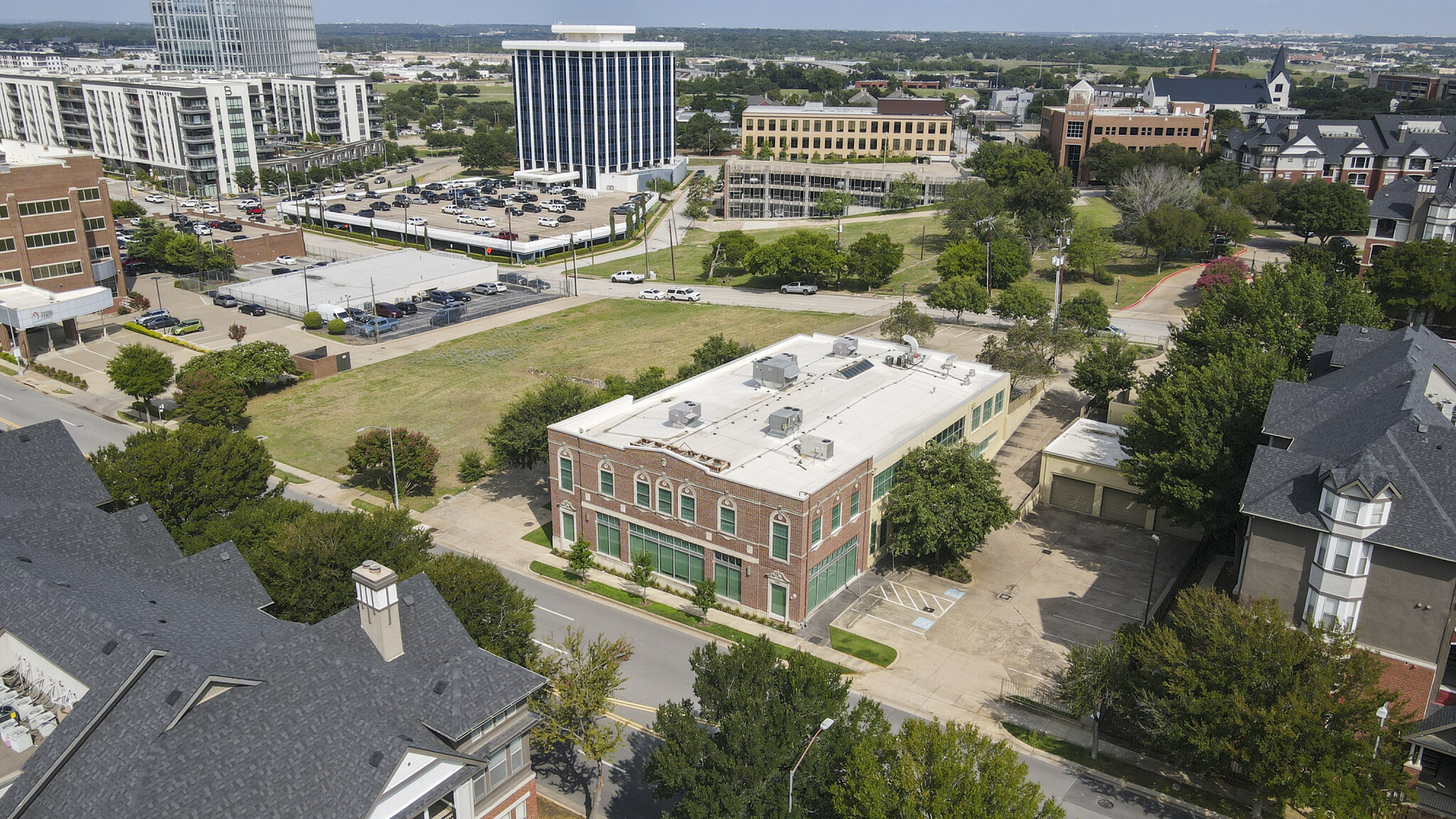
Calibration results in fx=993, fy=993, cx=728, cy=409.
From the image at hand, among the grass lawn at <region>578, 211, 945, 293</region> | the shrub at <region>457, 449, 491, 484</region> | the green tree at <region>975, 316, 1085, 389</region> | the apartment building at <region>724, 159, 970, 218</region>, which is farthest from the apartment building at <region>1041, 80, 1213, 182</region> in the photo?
the shrub at <region>457, 449, 491, 484</region>

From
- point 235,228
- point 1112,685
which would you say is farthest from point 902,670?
point 235,228

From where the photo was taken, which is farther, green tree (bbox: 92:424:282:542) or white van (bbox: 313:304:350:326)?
white van (bbox: 313:304:350:326)

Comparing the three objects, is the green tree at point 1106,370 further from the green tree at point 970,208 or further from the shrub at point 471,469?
the green tree at point 970,208

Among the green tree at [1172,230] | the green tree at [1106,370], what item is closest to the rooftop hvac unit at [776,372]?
the green tree at [1106,370]

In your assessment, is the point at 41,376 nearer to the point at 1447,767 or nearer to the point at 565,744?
the point at 565,744

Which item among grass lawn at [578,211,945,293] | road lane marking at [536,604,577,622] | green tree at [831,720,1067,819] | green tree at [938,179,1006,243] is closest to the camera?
green tree at [831,720,1067,819]

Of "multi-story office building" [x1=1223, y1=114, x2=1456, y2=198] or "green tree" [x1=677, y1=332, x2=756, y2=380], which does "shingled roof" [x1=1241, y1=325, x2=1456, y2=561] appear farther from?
"multi-story office building" [x1=1223, y1=114, x2=1456, y2=198]
